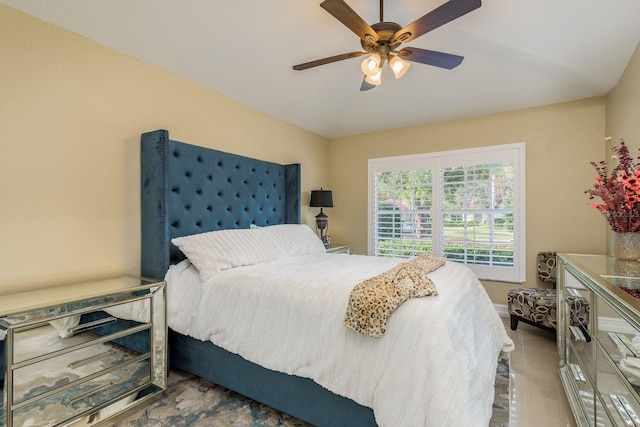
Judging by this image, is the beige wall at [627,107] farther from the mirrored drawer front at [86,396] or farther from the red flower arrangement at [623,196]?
the mirrored drawer front at [86,396]

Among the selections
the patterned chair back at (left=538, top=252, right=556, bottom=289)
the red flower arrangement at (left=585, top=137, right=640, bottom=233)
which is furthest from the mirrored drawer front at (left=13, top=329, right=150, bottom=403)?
the patterned chair back at (left=538, top=252, right=556, bottom=289)

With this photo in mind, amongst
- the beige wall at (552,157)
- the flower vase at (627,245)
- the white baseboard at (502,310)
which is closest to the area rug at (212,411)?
the flower vase at (627,245)

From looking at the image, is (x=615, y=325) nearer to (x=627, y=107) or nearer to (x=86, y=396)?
(x=627, y=107)

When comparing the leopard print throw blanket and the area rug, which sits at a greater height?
the leopard print throw blanket

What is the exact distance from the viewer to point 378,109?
3.88 m

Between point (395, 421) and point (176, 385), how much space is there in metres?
1.61

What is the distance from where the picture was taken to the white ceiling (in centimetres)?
212

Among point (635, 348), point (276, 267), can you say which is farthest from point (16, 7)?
point (635, 348)

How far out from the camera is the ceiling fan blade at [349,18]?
1559 mm

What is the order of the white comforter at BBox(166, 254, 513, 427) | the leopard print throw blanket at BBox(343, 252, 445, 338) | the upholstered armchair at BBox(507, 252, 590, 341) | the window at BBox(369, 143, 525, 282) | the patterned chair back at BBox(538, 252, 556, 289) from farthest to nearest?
the window at BBox(369, 143, 525, 282) → the patterned chair back at BBox(538, 252, 556, 289) → the upholstered armchair at BBox(507, 252, 590, 341) → the leopard print throw blanket at BBox(343, 252, 445, 338) → the white comforter at BBox(166, 254, 513, 427)

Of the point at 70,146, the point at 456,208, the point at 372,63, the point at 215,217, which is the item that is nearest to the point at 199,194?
the point at 215,217

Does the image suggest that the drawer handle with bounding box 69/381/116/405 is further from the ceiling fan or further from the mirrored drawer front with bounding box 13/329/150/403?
the ceiling fan

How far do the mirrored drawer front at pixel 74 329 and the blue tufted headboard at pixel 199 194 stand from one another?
379mm

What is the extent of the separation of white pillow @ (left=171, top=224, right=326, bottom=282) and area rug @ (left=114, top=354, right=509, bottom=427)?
76 cm
